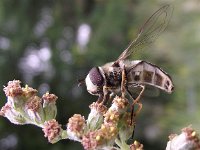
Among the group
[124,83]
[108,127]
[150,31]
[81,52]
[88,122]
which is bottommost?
[108,127]

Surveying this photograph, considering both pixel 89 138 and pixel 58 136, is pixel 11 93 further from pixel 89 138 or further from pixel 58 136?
pixel 89 138

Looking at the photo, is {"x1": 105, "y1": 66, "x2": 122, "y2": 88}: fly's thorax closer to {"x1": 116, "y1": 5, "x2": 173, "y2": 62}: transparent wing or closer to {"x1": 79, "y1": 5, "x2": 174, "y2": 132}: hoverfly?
{"x1": 79, "y1": 5, "x2": 174, "y2": 132}: hoverfly

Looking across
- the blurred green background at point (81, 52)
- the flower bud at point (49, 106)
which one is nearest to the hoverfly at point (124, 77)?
the flower bud at point (49, 106)

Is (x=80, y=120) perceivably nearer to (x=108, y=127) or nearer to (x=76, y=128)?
(x=76, y=128)

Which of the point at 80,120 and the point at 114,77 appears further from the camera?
the point at 114,77

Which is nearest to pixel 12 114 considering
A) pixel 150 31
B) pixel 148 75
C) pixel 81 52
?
pixel 148 75

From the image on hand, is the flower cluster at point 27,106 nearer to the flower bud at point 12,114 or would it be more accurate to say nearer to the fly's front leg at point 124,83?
the flower bud at point 12,114
